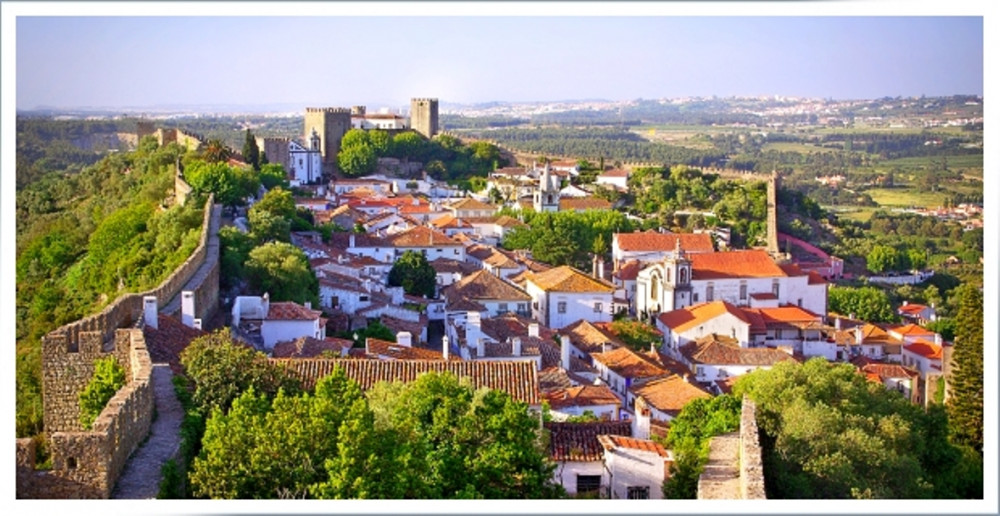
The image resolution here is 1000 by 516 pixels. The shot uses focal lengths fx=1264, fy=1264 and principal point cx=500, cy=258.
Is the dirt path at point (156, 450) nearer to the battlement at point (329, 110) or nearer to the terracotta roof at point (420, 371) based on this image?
the terracotta roof at point (420, 371)

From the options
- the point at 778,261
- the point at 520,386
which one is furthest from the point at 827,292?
the point at 520,386

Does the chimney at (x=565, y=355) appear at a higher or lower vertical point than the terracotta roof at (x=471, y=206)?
lower

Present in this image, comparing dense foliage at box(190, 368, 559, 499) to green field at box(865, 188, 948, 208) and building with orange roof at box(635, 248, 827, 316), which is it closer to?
building with orange roof at box(635, 248, 827, 316)

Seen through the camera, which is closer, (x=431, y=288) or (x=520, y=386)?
(x=520, y=386)

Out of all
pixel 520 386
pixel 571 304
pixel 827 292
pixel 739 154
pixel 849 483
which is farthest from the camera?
pixel 739 154

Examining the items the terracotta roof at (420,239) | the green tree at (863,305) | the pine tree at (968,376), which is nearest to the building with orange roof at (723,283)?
the green tree at (863,305)

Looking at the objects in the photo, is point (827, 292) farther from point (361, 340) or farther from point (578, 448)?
point (578, 448)

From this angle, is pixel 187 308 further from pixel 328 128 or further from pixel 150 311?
pixel 328 128
